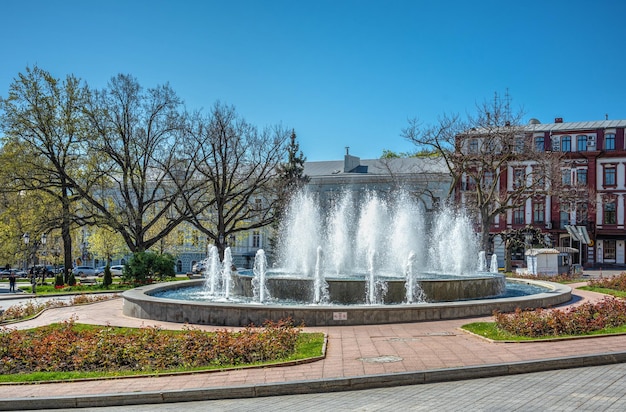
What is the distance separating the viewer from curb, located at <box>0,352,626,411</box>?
25.3 feet

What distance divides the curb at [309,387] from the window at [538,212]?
4547 cm

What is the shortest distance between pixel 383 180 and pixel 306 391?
4965cm

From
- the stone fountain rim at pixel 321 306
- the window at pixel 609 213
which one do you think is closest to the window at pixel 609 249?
the window at pixel 609 213

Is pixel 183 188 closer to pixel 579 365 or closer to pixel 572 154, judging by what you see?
pixel 579 365

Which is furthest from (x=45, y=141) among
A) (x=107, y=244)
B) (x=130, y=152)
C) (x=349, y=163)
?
(x=349, y=163)

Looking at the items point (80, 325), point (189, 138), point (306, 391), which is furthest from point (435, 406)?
point (189, 138)

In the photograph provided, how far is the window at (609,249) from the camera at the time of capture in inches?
1932

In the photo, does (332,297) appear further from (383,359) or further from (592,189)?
(592,189)

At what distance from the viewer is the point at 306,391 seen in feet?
26.8

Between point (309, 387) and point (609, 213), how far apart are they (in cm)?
4915

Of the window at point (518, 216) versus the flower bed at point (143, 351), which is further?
the window at point (518, 216)

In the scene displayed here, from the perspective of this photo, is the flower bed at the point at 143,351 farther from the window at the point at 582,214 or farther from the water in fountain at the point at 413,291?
the window at the point at 582,214

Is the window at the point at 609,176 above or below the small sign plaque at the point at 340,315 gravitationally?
above

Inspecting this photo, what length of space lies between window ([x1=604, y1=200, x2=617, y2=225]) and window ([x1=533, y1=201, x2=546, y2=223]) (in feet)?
16.6
